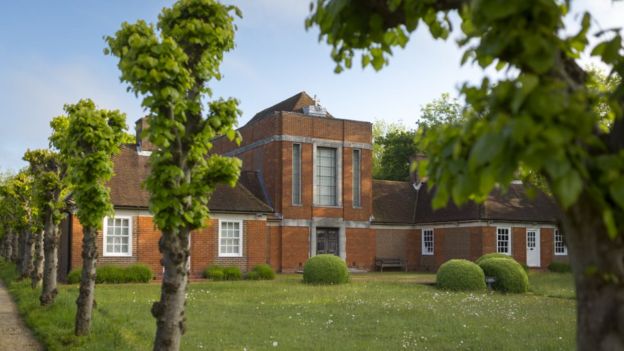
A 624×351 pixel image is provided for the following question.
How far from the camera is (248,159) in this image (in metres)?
36.8

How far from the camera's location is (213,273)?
28.6 meters

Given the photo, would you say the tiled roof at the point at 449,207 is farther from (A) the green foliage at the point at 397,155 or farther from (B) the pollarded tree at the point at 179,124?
(B) the pollarded tree at the point at 179,124

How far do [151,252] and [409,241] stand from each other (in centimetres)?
1716

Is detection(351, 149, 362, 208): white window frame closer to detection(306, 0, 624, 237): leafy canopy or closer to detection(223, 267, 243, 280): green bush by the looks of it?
detection(223, 267, 243, 280): green bush

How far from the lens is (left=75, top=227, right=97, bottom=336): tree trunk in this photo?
1168 cm

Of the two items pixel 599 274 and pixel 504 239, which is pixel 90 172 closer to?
pixel 599 274

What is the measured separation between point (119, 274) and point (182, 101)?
1978 cm

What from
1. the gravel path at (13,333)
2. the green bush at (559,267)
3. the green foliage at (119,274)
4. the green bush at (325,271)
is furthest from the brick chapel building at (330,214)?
the gravel path at (13,333)

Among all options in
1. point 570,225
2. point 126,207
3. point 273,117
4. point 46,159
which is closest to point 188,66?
point 570,225

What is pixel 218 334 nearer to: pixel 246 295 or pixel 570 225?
pixel 246 295

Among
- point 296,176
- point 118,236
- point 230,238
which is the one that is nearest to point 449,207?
point 296,176

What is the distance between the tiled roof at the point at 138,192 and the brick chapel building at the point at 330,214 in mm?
85

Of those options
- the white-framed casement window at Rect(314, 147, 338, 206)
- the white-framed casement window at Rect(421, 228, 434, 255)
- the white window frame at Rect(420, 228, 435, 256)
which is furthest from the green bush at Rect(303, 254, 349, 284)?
the white-framed casement window at Rect(421, 228, 434, 255)

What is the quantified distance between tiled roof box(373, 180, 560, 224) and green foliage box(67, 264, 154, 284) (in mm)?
15558
